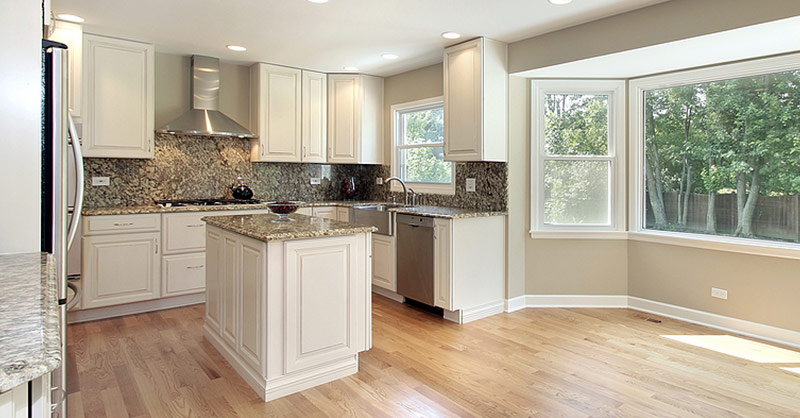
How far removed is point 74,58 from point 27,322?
3.75 metres

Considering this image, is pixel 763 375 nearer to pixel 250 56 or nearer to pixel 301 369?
pixel 301 369

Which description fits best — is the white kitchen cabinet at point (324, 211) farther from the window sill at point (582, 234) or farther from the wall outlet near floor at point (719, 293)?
the wall outlet near floor at point (719, 293)

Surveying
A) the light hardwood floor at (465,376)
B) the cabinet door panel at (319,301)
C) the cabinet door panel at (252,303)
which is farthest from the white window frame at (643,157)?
the cabinet door panel at (252,303)

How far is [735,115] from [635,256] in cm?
134

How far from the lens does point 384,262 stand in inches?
180

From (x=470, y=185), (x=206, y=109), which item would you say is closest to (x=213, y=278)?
(x=206, y=109)

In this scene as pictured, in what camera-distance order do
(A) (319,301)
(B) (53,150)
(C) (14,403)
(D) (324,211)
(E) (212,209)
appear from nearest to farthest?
(C) (14,403), (B) (53,150), (A) (319,301), (E) (212,209), (D) (324,211)

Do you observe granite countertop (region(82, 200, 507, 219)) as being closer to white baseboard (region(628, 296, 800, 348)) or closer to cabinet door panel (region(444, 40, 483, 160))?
cabinet door panel (region(444, 40, 483, 160))

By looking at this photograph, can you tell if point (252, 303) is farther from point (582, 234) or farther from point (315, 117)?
point (315, 117)

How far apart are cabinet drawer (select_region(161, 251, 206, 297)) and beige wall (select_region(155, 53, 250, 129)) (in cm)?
136

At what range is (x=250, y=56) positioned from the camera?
15.4ft

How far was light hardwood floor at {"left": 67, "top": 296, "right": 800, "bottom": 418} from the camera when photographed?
2.43m

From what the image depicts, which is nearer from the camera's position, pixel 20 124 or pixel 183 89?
pixel 20 124

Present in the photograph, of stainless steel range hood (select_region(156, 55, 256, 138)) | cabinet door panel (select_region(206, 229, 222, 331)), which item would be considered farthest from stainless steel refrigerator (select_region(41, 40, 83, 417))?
stainless steel range hood (select_region(156, 55, 256, 138))
